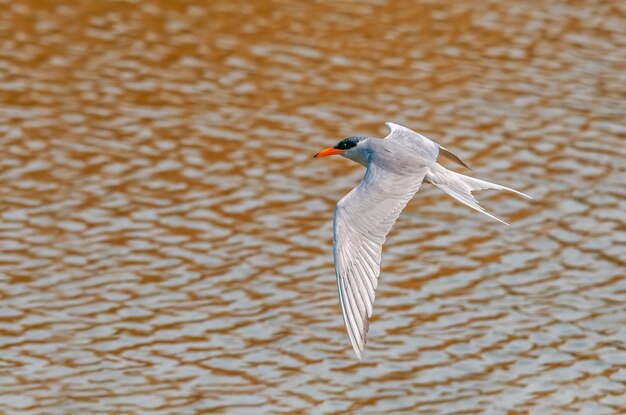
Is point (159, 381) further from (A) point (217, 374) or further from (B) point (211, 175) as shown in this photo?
(B) point (211, 175)

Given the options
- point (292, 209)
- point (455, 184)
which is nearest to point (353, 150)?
point (455, 184)

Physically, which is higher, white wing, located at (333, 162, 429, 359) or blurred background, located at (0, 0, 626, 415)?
white wing, located at (333, 162, 429, 359)

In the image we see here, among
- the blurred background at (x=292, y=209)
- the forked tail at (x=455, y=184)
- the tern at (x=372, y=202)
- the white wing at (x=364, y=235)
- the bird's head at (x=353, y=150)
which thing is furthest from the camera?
the blurred background at (x=292, y=209)

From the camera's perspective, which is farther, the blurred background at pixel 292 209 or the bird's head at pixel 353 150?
the blurred background at pixel 292 209

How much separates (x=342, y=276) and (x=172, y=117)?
7262 mm

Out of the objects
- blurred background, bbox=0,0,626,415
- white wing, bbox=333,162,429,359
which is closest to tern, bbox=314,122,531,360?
white wing, bbox=333,162,429,359

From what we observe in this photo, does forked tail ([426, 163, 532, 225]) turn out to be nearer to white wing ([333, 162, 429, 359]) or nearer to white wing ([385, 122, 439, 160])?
white wing ([333, 162, 429, 359])

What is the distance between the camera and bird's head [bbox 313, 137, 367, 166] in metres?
9.59

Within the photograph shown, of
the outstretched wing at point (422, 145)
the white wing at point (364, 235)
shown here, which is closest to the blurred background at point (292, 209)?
the outstretched wing at point (422, 145)

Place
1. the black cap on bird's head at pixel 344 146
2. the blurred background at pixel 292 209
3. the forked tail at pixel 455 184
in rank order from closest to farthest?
the forked tail at pixel 455 184 < the black cap on bird's head at pixel 344 146 < the blurred background at pixel 292 209

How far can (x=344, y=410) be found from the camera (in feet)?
32.7

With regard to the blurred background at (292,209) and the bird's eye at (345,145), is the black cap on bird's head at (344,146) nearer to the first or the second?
the bird's eye at (345,145)

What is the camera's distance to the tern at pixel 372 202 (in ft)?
25.4

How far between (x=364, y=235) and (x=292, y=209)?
473 cm
